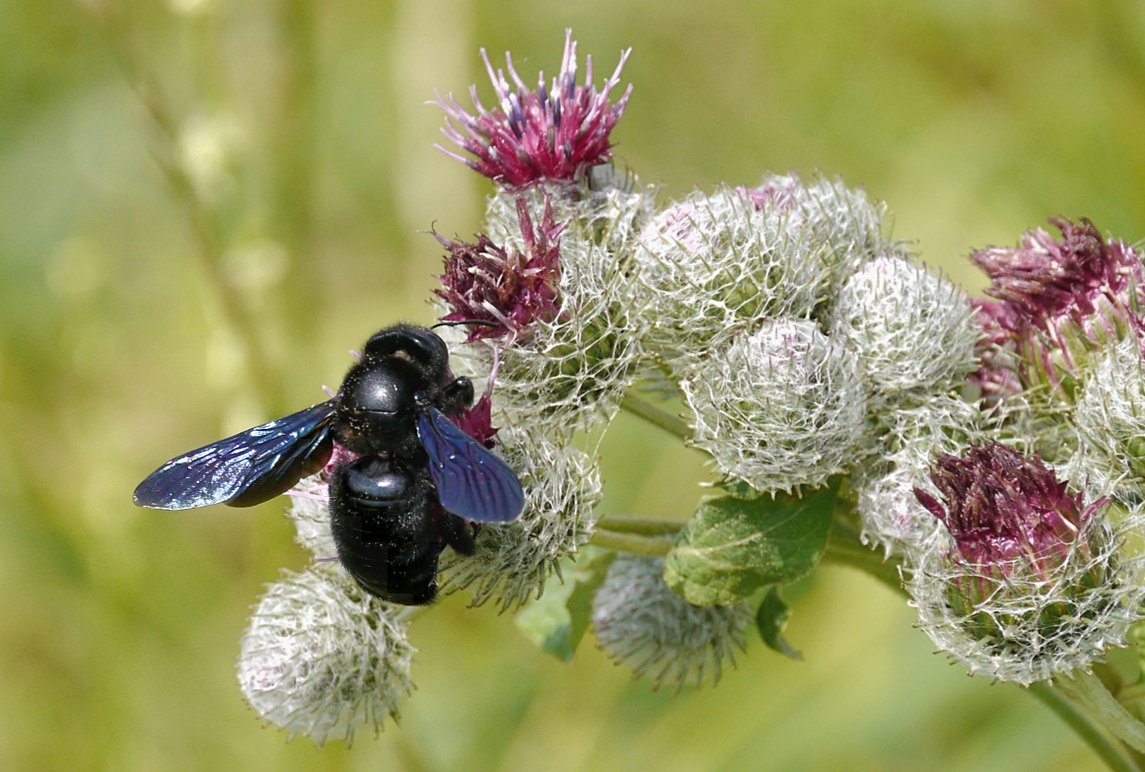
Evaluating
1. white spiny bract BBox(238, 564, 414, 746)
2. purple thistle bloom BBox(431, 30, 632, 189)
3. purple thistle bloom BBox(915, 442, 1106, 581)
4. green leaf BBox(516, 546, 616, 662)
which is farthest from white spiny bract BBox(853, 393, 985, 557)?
white spiny bract BBox(238, 564, 414, 746)

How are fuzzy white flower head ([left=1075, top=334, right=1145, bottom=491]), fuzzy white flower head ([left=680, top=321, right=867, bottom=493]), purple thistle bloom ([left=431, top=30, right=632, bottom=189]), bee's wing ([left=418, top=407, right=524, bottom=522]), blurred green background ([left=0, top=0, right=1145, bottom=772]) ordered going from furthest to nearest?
blurred green background ([left=0, top=0, right=1145, bottom=772])
purple thistle bloom ([left=431, top=30, right=632, bottom=189])
fuzzy white flower head ([left=680, top=321, right=867, bottom=493])
fuzzy white flower head ([left=1075, top=334, right=1145, bottom=491])
bee's wing ([left=418, top=407, right=524, bottom=522])

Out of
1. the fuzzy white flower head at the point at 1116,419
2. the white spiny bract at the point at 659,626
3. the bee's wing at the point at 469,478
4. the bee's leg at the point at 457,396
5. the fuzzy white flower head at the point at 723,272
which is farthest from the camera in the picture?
the white spiny bract at the point at 659,626

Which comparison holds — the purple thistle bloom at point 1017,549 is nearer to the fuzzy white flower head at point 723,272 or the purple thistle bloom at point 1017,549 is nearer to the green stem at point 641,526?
the fuzzy white flower head at point 723,272

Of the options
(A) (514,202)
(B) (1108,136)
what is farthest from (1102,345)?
(B) (1108,136)

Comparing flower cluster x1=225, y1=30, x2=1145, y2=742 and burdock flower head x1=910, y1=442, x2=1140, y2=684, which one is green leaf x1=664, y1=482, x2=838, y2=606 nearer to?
flower cluster x1=225, y1=30, x2=1145, y2=742

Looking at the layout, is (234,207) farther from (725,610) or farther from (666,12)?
(666,12)

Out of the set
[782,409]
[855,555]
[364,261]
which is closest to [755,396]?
[782,409]

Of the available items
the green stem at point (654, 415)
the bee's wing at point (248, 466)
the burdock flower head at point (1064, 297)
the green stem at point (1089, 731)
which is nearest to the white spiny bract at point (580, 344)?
the green stem at point (654, 415)
